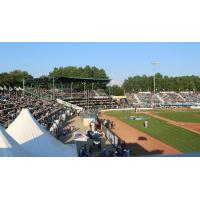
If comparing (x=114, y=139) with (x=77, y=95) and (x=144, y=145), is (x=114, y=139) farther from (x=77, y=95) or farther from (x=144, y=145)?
(x=77, y=95)

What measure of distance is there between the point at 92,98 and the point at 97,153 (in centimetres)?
4481

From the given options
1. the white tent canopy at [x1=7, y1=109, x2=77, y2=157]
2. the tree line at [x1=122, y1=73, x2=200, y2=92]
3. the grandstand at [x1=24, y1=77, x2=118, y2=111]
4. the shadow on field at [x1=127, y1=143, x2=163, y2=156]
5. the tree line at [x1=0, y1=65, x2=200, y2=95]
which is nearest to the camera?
the white tent canopy at [x1=7, y1=109, x2=77, y2=157]

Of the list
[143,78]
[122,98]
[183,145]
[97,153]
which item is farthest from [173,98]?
[97,153]

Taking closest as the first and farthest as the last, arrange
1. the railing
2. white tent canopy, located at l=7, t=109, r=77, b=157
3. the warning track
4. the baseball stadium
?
1. white tent canopy, located at l=7, t=109, r=77, b=157
2. the baseball stadium
3. the railing
4. the warning track

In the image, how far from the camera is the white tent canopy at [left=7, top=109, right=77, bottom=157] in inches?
483

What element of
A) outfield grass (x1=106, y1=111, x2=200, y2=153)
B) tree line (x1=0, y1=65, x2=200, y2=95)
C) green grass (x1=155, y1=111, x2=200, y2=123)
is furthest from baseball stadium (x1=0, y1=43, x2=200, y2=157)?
tree line (x1=0, y1=65, x2=200, y2=95)

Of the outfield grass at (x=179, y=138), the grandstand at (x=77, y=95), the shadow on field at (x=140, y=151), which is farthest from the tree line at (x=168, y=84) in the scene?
the shadow on field at (x=140, y=151)

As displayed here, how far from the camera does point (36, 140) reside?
1315cm

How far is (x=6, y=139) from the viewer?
9.55m

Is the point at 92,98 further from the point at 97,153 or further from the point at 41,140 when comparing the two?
the point at 41,140

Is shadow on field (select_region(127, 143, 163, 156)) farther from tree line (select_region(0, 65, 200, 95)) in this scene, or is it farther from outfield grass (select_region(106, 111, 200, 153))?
tree line (select_region(0, 65, 200, 95))

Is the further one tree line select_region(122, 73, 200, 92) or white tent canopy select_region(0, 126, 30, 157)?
tree line select_region(122, 73, 200, 92)

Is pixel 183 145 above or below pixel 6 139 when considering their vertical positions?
below

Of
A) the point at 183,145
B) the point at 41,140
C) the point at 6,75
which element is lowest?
the point at 183,145
